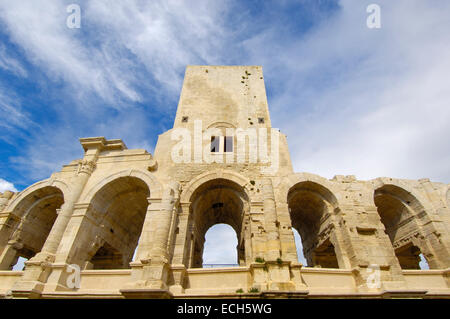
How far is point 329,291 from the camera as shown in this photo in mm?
9156

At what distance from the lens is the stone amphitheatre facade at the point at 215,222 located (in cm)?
907

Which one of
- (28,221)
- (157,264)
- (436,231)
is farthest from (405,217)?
(28,221)

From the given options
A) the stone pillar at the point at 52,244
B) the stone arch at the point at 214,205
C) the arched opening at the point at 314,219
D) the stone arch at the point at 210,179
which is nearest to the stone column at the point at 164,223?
the stone arch at the point at 210,179

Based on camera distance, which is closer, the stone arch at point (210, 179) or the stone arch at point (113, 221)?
the stone arch at point (113, 221)

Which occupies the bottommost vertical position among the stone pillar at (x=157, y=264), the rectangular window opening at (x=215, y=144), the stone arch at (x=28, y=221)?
Answer: the stone pillar at (x=157, y=264)

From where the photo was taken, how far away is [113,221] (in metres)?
13.5

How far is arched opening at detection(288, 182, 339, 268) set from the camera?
1233 centimetres

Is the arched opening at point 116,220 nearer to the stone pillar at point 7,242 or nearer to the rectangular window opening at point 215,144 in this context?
the stone pillar at point 7,242

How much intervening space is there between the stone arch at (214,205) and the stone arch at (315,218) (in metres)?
2.51

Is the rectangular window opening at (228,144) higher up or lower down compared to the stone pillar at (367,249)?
higher up

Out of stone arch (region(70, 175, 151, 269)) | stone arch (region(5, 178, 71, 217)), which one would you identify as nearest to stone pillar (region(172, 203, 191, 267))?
stone arch (region(70, 175, 151, 269))

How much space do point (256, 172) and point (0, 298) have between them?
11626mm

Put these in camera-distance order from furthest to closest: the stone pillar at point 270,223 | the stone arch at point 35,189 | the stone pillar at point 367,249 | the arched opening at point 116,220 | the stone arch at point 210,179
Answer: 1. the stone arch at point 35,189
2. the arched opening at point 116,220
3. the stone arch at point 210,179
4. the stone pillar at point 367,249
5. the stone pillar at point 270,223
